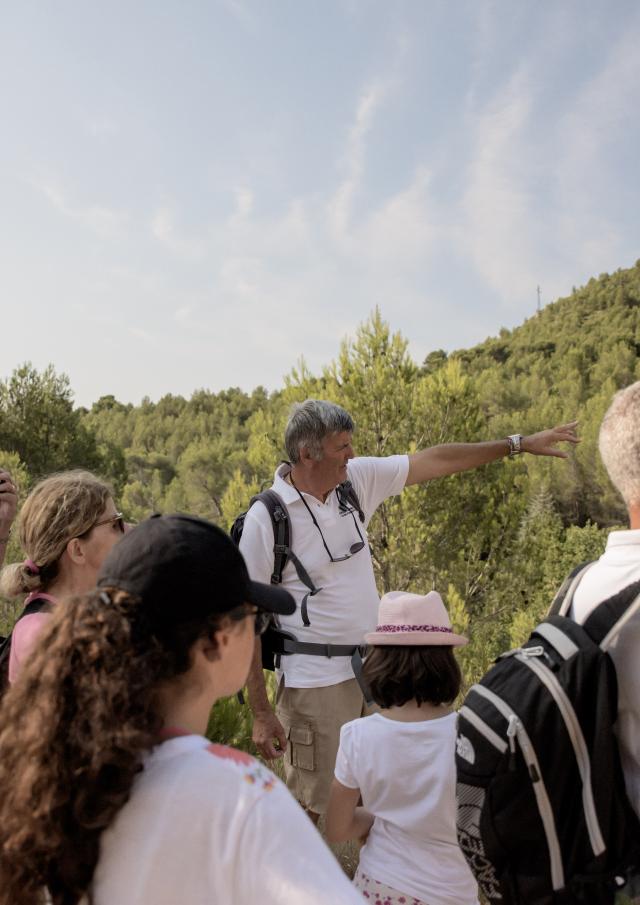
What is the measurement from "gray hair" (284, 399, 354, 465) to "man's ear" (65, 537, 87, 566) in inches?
41.7

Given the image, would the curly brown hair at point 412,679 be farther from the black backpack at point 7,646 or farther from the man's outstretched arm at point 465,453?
the man's outstretched arm at point 465,453

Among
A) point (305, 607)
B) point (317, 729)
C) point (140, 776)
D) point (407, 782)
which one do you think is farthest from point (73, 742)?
point (317, 729)

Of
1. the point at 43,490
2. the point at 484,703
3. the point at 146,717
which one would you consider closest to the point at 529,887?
the point at 484,703

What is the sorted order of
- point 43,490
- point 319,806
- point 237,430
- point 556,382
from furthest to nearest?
point 237,430, point 556,382, point 319,806, point 43,490

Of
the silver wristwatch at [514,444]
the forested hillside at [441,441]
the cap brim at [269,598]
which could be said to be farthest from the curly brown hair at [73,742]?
the forested hillside at [441,441]

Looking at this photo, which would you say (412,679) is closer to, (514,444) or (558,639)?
(558,639)

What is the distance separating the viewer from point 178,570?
91 centimetres

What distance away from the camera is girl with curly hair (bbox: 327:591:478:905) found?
170 cm

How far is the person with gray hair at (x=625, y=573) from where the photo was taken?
4.17 ft

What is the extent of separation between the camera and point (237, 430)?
4925cm

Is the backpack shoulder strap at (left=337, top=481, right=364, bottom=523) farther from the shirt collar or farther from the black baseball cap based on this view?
the black baseball cap

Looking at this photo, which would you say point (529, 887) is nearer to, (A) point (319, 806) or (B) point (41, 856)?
(B) point (41, 856)

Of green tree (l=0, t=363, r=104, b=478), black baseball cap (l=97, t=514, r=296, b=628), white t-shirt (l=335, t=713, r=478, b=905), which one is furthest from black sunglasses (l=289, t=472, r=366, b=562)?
green tree (l=0, t=363, r=104, b=478)

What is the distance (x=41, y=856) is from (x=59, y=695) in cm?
16
